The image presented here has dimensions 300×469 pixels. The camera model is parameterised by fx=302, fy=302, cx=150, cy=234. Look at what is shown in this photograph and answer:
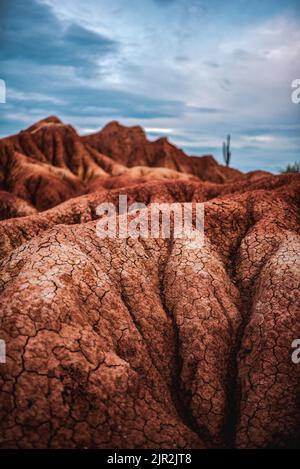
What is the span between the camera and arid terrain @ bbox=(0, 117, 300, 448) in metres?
3.99

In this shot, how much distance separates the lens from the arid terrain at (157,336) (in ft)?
13.1

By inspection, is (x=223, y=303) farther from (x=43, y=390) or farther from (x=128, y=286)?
(x=43, y=390)

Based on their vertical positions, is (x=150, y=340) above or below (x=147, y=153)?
below

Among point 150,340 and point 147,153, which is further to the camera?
point 147,153

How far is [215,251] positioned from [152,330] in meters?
2.67

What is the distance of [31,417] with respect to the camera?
3.73 meters

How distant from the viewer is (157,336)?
5520 mm

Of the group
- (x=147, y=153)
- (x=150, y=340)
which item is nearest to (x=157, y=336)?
(x=150, y=340)

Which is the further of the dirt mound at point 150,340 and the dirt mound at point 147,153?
the dirt mound at point 147,153

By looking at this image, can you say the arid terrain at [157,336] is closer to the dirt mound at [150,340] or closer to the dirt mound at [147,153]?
the dirt mound at [150,340]

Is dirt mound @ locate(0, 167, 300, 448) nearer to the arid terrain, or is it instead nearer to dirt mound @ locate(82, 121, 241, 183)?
the arid terrain

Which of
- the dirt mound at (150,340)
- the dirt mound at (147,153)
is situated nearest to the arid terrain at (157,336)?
the dirt mound at (150,340)

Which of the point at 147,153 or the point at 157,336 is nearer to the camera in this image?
the point at 157,336

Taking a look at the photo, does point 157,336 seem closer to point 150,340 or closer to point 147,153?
point 150,340
